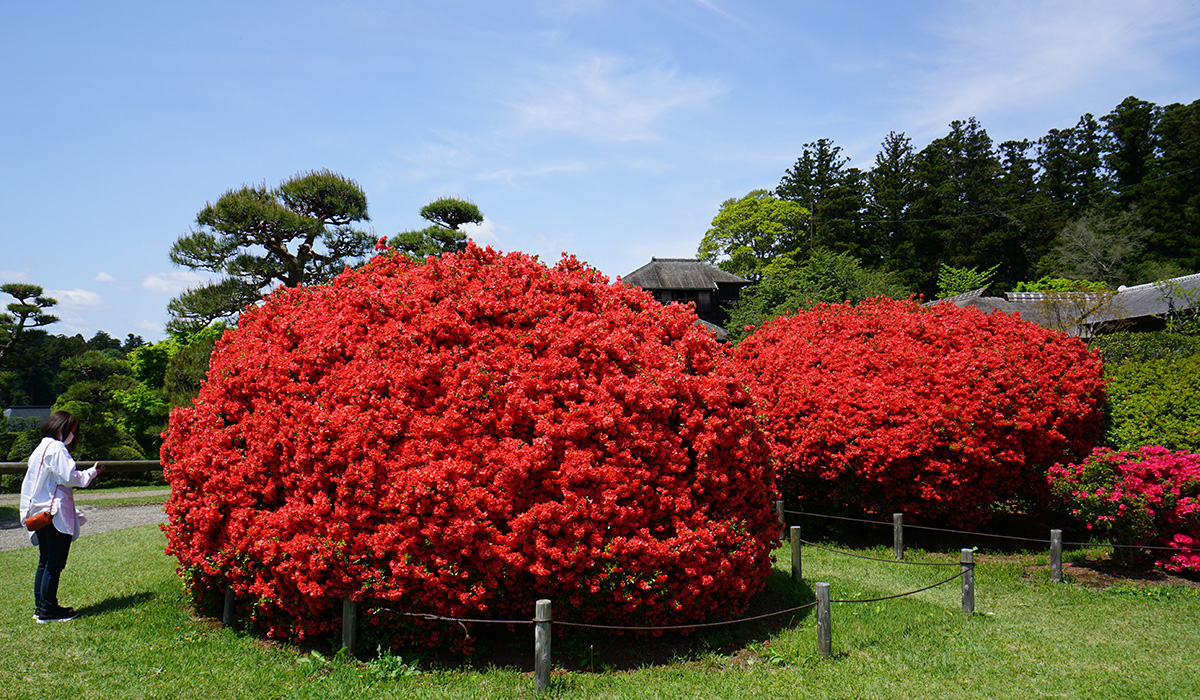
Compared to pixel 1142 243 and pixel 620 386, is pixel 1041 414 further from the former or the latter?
pixel 1142 243

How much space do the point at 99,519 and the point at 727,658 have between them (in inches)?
543

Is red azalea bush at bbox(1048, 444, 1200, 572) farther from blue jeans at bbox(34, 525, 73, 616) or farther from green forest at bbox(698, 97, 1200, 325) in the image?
green forest at bbox(698, 97, 1200, 325)

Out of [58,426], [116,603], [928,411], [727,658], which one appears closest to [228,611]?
[116,603]

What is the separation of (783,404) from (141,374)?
29.1 metres

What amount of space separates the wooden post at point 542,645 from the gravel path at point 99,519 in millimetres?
10129

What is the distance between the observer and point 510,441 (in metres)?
5.77

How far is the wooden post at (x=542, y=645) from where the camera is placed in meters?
5.28

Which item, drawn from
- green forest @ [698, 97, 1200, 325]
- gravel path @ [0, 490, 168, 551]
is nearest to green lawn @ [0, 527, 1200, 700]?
gravel path @ [0, 490, 168, 551]

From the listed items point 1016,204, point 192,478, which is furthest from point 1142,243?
point 192,478

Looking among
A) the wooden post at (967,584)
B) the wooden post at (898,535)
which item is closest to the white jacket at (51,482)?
the wooden post at (967,584)

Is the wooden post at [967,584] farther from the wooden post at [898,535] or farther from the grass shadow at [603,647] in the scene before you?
the wooden post at [898,535]

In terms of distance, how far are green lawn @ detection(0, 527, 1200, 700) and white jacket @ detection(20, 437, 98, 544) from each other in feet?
3.42

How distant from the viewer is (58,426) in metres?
7.05

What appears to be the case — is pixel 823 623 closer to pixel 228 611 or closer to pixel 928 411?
pixel 928 411
